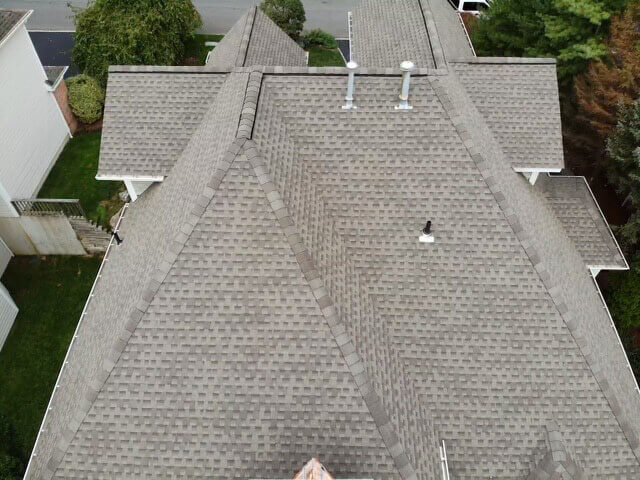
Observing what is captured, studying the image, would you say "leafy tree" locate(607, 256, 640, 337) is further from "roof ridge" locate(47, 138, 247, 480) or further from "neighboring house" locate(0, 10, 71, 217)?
"neighboring house" locate(0, 10, 71, 217)

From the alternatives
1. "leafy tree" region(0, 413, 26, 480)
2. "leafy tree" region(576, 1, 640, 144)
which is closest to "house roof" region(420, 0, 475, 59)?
"leafy tree" region(576, 1, 640, 144)

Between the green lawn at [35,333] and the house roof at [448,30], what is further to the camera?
the house roof at [448,30]

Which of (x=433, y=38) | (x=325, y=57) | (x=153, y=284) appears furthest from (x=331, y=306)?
(x=325, y=57)

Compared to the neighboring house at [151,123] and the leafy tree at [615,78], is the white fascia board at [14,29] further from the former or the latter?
the leafy tree at [615,78]

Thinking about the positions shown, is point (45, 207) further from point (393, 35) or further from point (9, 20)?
point (393, 35)

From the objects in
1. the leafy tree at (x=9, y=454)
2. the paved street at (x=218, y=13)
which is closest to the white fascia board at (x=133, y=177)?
the leafy tree at (x=9, y=454)

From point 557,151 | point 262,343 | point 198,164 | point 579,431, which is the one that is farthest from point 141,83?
point 579,431

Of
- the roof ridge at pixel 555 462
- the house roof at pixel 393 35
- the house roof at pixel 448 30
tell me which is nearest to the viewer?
the roof ridge at pixel 555 462
